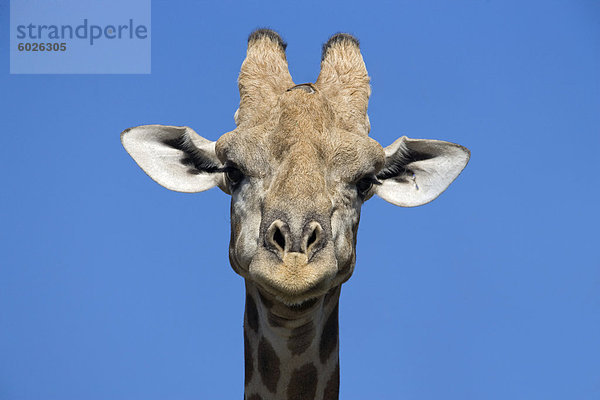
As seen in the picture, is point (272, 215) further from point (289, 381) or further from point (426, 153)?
point (426, 153)

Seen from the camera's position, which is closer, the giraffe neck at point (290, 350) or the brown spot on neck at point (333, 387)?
the giraffe neck at point (290, 350)

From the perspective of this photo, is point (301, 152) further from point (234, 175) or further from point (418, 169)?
point (418, 169)

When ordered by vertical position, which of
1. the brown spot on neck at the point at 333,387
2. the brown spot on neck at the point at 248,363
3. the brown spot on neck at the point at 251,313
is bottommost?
the brown spot on neck at the point at 333,387

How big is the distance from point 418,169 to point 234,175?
177 centimetres

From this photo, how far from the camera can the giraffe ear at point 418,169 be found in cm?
626

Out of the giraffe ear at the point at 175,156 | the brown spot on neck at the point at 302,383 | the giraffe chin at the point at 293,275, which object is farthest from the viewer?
the giraffe ear at the point at 175,156

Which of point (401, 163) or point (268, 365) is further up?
point (401, 163)

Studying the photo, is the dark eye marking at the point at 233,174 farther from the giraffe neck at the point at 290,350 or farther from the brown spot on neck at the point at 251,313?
the brown spot on neck at the point at 251,313

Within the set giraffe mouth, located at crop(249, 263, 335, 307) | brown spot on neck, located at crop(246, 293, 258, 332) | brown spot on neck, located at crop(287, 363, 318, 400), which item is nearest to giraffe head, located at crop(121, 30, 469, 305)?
giraffe mouth, located at crop(249, 263, 335, 307)

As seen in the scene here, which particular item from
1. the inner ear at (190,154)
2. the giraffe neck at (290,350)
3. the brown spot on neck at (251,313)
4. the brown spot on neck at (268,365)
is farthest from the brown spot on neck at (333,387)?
the inner ear at (190,154)

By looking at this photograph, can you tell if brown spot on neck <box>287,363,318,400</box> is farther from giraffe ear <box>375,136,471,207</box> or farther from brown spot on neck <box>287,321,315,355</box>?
giraffe ear <box>375,136,471,207</box>

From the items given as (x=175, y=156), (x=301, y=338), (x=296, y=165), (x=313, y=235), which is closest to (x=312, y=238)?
(x=313, y=235)

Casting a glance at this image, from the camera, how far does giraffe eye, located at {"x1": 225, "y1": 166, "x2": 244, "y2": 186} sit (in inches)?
216

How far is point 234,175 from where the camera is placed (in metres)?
5.54
